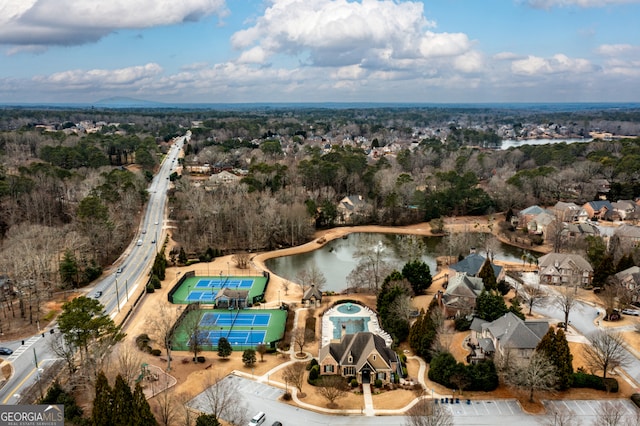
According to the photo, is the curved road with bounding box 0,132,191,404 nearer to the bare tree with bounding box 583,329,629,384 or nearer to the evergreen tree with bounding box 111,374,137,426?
the evergreen tree with bounding box 111,374,137,426

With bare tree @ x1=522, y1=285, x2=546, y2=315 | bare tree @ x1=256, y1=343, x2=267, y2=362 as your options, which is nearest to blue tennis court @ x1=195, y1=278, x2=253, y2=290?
bare tree @ x1=256, y1=343, x2=267, y2=362

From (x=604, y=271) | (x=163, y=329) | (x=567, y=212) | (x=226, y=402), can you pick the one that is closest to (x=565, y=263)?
(x=604, y=271)

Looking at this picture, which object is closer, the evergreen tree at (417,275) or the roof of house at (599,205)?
the evergreen tree at (417,275)

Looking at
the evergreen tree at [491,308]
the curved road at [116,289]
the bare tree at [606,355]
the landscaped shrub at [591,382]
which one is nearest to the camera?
the landscaped shrub at [591,382]

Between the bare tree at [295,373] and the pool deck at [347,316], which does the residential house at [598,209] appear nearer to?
the pool deck at [347,316]

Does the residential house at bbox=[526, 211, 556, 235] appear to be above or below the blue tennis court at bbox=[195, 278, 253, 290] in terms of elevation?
above

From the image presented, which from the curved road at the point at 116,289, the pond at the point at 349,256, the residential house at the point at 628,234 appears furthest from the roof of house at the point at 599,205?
the curved road at the point at 116,289
